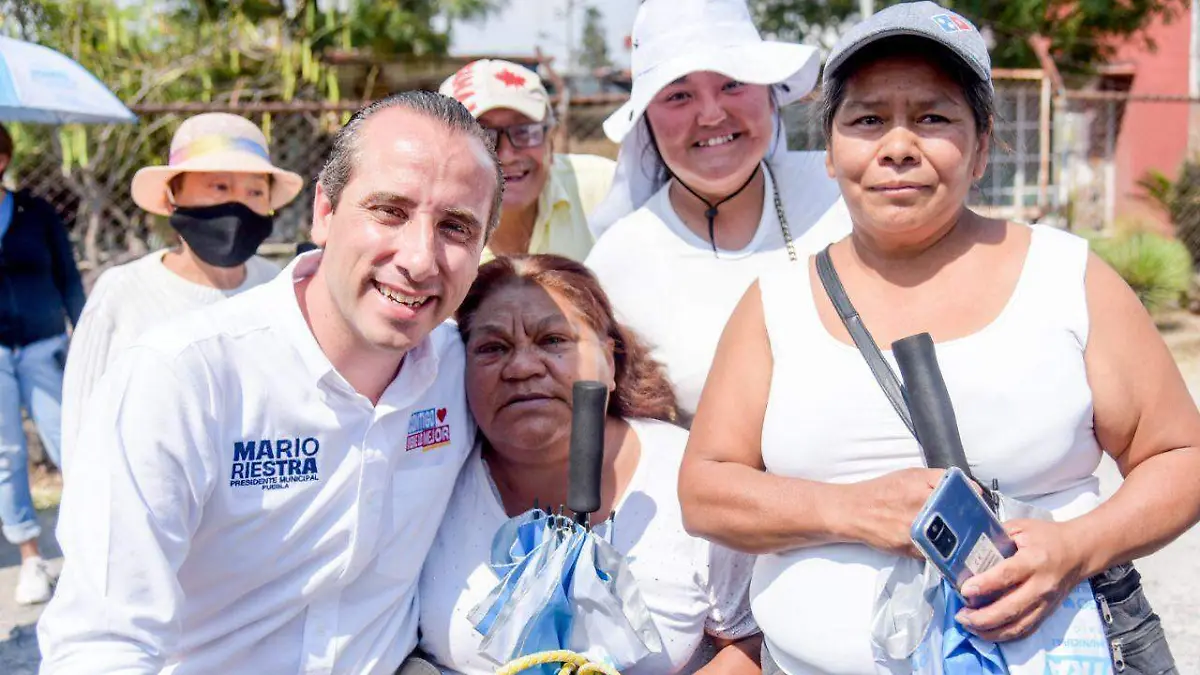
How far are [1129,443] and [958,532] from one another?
0.47m

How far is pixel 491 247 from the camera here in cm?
383

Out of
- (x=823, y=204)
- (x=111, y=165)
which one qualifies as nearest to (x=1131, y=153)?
(x=111, y=165)

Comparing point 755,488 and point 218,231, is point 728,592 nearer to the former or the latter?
point 755,488

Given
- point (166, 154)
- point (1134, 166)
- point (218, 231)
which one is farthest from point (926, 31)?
point (1134, 166)

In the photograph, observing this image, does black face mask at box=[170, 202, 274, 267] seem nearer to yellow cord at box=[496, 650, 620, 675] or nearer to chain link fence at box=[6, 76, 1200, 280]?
yellow cord at box=[496, 650, 620, 675]

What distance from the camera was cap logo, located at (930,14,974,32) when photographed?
5.96 ft

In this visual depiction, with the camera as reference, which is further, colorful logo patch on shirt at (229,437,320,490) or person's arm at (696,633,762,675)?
person's arm at (696,633,762,675)

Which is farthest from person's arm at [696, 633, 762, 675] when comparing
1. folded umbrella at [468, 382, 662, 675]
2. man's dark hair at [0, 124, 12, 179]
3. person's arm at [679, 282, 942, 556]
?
man's dark hair at [0, 124, 12, 179]

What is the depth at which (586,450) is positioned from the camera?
7.18ft

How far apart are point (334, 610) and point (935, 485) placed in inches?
50.1

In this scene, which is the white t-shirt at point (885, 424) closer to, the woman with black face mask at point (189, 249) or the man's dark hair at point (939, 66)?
the man's dark hair at point (939, 66)

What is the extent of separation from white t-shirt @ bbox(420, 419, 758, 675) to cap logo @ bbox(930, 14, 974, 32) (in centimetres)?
112

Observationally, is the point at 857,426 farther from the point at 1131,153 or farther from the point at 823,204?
the point at 1131,153

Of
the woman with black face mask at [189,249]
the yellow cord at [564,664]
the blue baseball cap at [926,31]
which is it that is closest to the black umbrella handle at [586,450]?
the yellow cord at [564,664]
